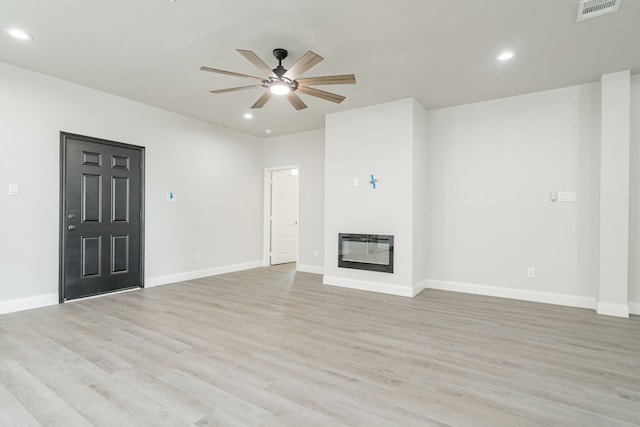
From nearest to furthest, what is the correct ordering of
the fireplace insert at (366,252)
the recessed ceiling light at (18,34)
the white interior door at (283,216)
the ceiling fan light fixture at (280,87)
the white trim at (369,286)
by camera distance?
1. the recessed ceiling light at (18,34)
2. the ceiling fan light fixture at (280,87)
3. the white trim at (369,286)
4. the fireplace insert at (366,252)
5. the white interior door at (283,216)

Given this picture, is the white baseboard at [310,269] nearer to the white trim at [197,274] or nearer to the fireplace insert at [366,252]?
the white trim at [197,274]

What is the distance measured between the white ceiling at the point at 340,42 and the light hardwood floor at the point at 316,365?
2773 millimetres

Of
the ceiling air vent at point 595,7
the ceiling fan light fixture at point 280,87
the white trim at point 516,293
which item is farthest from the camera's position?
the white trim at point 516,293

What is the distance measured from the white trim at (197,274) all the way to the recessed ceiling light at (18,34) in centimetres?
325

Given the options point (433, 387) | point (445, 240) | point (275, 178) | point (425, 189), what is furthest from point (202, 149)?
point (433, 387)

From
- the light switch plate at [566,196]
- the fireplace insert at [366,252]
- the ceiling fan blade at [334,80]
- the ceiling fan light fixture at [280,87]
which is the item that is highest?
the ceiling fan light fixture at [280,87]

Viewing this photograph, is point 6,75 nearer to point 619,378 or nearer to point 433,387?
point 433,387

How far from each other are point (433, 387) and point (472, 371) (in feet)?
1.37

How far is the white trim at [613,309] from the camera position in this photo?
11.8 feet

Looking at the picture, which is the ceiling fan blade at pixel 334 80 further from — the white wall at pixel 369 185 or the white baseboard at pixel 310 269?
the white baseboard at pixel 310 269

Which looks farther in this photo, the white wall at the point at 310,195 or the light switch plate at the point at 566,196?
the white wall at the point at 310,195

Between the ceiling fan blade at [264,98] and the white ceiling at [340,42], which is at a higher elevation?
the white ceiling at [340,42]

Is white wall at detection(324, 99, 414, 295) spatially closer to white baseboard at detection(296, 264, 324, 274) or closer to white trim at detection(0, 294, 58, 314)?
white baseboard at detection(296, 264, 324, 274)

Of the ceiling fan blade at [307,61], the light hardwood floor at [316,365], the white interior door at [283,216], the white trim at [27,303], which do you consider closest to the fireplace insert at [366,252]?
the light hardwood floor at [316,365]
